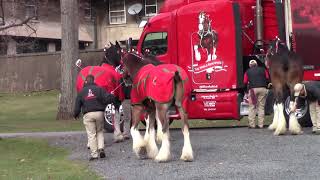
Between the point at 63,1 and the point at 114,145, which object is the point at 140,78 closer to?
the point at 114,145

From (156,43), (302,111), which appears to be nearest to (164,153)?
(302,111)

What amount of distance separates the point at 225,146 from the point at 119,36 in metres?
29.6

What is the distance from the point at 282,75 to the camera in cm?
1461

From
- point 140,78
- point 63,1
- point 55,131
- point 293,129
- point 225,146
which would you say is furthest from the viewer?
point 63,1

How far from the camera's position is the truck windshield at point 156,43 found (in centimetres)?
1662

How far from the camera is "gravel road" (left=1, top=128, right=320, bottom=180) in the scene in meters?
9.53

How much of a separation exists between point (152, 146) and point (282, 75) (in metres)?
4.62

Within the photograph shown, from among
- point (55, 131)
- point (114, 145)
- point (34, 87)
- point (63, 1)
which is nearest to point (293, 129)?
point (114, 145)

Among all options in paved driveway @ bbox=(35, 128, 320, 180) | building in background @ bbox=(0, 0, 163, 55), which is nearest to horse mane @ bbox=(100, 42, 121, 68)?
Answer: paved driveway @ bbox=(35, 128, 320, 180)

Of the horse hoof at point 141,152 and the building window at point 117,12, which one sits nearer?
the horse hoof at point 141,152

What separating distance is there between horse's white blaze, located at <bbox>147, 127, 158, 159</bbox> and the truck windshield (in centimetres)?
527

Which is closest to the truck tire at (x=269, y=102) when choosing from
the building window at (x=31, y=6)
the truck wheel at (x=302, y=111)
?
the truck wheel at (x=302, y=111)

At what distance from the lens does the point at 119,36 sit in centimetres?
4153

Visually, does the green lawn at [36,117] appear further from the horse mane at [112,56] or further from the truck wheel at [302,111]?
the horse mane at [112,56]
